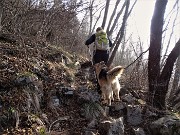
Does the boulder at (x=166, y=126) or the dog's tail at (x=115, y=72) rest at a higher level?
the dog's tail at (x=115, y=72)

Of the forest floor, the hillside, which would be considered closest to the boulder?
the forest floor

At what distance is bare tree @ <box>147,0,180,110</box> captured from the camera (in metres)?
9.35

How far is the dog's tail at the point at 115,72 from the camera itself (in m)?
8.42

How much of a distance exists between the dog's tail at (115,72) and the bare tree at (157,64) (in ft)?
4.91

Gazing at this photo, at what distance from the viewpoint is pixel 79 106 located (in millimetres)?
8781

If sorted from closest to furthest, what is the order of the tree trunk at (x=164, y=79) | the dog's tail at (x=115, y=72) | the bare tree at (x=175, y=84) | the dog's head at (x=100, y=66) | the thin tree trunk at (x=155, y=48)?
the dog's tail at (x=115, y=72) → the dog's head at (x=100, y=66) → the thin tree trunk at (x=155, y=48) → the tree trunk at (x=164, y=79) → the bare tree at (x=175, y=84)

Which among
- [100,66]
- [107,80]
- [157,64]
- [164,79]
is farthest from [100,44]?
[164,79]

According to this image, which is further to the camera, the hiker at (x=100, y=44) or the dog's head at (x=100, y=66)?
the hiker at (x=100, y=44)

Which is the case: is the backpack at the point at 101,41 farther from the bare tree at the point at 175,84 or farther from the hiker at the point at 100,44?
the bare tree at the point at 175,84

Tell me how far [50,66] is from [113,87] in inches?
87.8

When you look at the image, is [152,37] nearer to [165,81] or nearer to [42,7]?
[165,81]

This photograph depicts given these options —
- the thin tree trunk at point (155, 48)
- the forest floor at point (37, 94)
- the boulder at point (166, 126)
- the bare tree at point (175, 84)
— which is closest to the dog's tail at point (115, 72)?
the forest floor at point (37, 94)

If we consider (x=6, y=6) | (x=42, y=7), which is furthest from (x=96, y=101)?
(x=6, y=6)

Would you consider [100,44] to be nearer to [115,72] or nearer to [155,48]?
[115,72]
